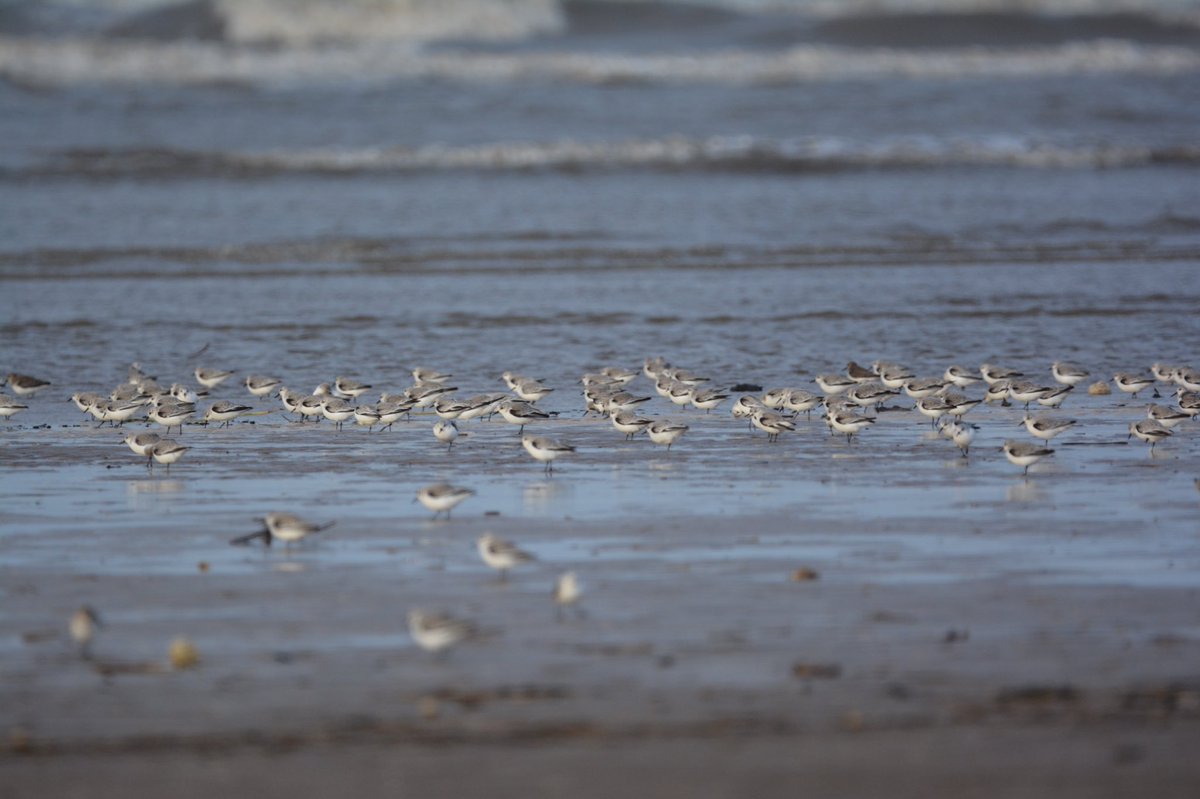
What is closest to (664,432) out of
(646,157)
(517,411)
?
(517,411)

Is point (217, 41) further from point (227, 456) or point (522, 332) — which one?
point (227, 456)

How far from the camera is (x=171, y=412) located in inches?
559

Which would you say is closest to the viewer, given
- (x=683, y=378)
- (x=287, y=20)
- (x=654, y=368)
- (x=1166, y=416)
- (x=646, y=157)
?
(x=1166, y=416)

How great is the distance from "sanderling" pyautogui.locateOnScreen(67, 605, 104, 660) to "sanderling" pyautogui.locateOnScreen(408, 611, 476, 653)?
1540 mm

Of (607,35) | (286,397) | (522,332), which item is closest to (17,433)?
(286,397)

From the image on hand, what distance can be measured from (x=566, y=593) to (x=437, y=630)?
3.38ft

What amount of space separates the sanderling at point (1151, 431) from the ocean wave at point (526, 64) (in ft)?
137

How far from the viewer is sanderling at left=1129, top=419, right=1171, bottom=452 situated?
42.5 ft

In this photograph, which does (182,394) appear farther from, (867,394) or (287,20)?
(287,20)

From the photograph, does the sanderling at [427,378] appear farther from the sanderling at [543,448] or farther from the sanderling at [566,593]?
the sanderling at [566,593]

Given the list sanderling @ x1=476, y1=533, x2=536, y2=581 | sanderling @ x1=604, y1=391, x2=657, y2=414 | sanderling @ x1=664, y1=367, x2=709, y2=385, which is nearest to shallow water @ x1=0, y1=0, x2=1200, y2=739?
sanderling @ x1=476, y1=533, x2=536, y2=581

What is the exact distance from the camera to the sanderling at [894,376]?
15383 mm

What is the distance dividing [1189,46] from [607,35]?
2326cm

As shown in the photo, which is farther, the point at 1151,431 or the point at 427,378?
the point at 427,378
